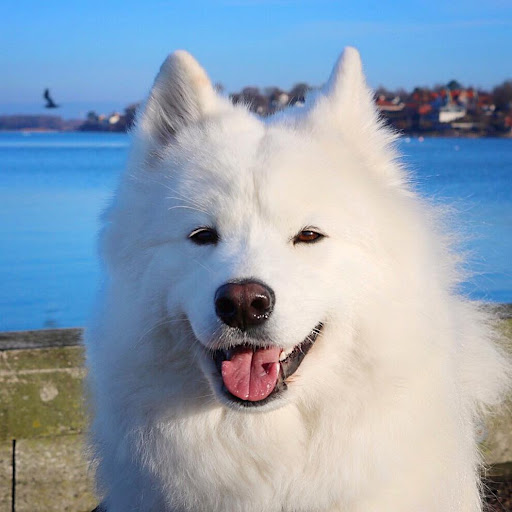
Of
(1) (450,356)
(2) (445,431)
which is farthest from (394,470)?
(1) (450,356)

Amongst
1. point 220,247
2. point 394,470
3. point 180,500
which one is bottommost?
point 180,500

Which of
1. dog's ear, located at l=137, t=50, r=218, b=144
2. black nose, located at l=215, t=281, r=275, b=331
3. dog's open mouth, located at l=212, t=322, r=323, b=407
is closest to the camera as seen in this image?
black nose, located at l=215, t=281, r=275, b=331

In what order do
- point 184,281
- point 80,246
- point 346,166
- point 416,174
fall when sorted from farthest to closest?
point 80,246 → point 416,174 → point 346,166 → point 184,281

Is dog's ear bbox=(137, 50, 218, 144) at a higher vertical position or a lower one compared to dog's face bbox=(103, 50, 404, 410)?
higher

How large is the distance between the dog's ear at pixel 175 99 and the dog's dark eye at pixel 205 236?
569mm

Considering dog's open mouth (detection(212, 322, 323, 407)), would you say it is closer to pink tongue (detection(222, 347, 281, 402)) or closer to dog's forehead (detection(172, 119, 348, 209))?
pink tongue (detection(222, 347, 281, 402))

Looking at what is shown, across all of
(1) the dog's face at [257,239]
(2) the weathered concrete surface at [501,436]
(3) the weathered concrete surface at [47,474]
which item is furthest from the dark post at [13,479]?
(2) the weathered concrete surface at [501,436]

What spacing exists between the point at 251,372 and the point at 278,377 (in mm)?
96

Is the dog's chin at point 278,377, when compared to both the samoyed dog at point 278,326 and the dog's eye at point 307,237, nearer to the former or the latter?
the samoyed dog at point 278,326

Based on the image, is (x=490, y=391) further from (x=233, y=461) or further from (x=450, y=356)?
(x=233, y=461)

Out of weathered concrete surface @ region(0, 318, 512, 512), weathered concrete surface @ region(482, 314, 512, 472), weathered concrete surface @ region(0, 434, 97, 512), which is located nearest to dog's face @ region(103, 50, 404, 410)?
weathered concrete surface @ region(0, 318, 512, 512)

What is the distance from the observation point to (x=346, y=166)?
2791 mm

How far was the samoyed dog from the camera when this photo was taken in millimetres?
2531

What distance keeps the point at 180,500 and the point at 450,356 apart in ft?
3.79
